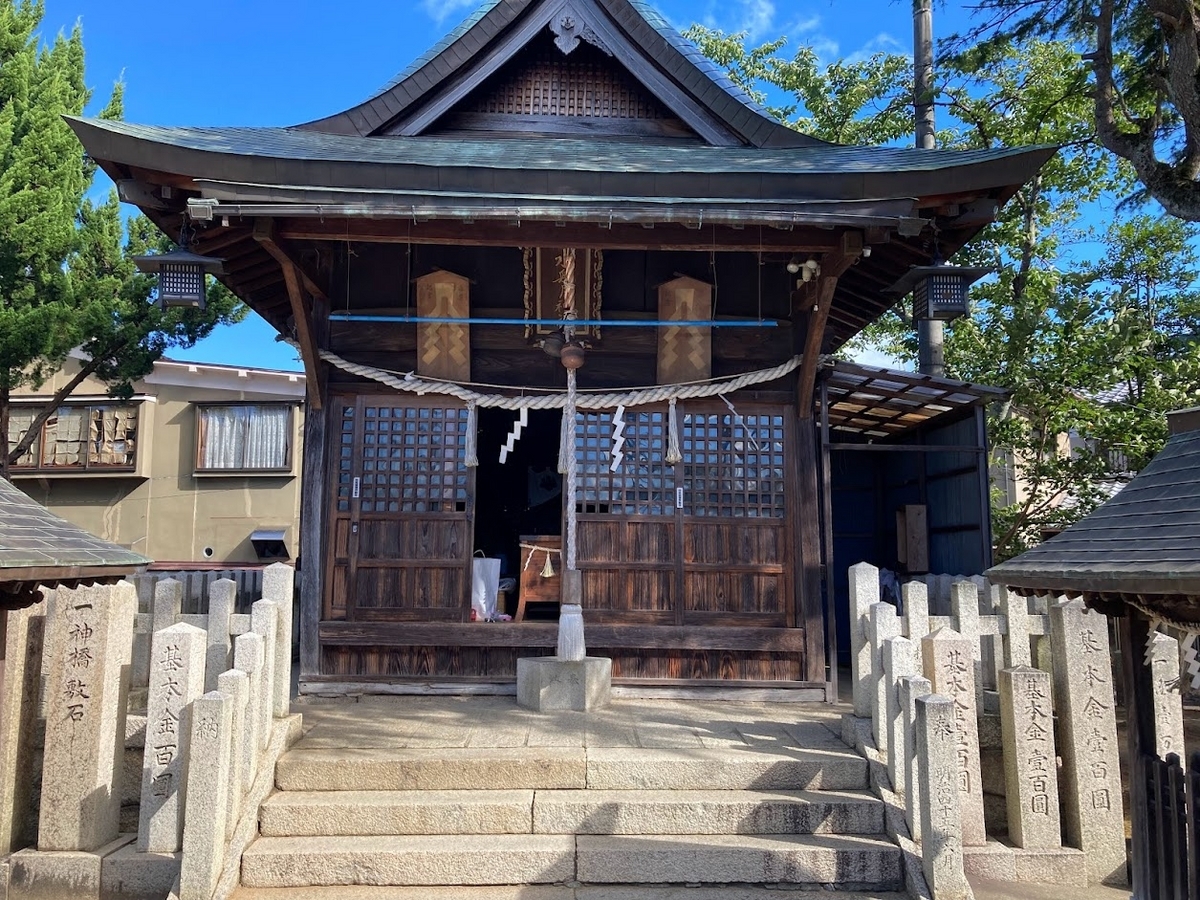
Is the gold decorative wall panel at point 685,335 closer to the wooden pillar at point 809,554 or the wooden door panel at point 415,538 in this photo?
the wooden pillar at point 809,554

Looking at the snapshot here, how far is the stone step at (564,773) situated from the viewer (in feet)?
18.5

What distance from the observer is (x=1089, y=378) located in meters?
11.8

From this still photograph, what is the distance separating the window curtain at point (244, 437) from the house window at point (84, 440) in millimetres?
1448

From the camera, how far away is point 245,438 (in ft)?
55.7

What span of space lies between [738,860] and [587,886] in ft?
2.96

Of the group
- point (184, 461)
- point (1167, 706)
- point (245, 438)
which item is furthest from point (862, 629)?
point (184, 461)

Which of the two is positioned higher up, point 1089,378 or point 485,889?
point 1089,378

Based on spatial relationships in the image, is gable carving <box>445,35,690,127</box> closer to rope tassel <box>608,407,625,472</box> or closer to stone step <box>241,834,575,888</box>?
rope tassel <box>608,407,625,472</box>

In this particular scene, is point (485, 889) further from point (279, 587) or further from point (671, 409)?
point (671, 409)

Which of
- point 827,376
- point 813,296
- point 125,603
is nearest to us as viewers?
point 125,603

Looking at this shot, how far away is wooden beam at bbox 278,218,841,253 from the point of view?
714cm

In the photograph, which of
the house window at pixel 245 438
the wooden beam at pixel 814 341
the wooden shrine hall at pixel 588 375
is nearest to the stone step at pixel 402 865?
the wooden shrine hall at pixel 588 375

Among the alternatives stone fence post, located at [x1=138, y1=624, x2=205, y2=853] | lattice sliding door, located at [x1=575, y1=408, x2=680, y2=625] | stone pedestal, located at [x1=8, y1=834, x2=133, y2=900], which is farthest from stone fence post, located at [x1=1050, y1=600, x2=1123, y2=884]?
stone pedestal, located at [x1=8, y1=834, x2=133, y2=900]

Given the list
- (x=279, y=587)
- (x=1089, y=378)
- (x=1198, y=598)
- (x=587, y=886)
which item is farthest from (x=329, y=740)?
(x=1089, y=378)
